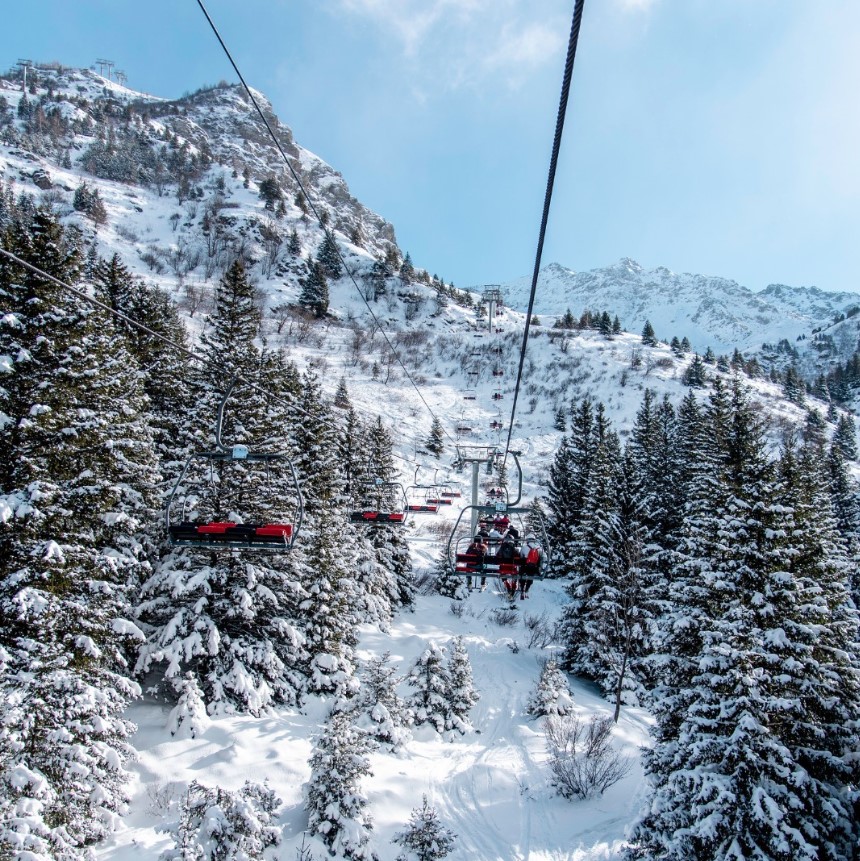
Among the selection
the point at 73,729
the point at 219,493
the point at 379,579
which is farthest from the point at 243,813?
the point at 379,579

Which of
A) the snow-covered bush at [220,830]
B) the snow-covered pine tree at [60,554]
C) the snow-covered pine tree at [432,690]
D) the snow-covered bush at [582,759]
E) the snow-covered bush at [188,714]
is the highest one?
the snow-covered pine tree at [60,554]

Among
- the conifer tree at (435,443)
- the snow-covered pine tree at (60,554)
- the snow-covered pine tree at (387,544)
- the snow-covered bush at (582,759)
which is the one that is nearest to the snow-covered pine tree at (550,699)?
the snow-covered bush at (582,759)

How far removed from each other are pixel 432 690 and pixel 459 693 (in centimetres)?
129

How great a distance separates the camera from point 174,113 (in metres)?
193

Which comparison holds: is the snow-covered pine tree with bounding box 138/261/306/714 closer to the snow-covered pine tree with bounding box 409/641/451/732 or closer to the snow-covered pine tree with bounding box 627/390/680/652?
the snow-covered pine tree with bounding box 409/641/451/732

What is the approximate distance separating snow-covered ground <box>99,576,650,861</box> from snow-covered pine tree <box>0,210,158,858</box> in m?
2.08

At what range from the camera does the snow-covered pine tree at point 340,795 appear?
13.5m

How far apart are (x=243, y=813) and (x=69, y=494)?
9.26 metres

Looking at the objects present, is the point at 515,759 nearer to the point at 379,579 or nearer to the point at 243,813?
the point at 379,579

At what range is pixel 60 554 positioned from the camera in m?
12.9

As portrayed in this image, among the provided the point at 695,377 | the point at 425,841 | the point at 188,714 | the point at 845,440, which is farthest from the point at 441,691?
the point at 695,377

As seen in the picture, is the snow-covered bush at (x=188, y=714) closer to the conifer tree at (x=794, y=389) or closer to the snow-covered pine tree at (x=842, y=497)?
the snow-covered pine tree at (x=842, y=497)

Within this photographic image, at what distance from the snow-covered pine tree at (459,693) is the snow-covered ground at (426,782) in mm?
513

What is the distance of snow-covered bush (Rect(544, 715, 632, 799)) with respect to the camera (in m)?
19.2
